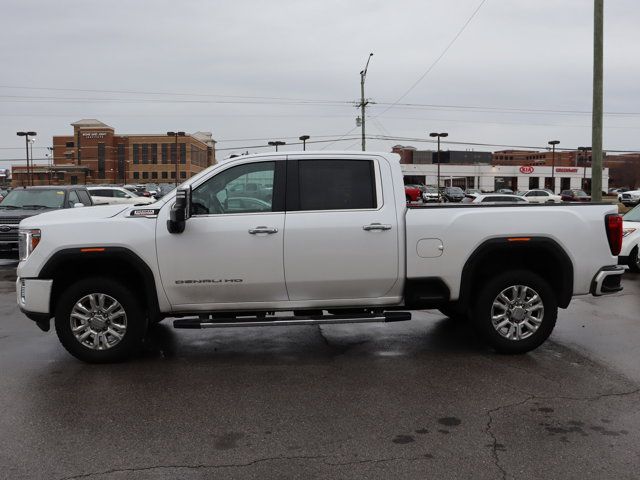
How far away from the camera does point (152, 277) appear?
557cm

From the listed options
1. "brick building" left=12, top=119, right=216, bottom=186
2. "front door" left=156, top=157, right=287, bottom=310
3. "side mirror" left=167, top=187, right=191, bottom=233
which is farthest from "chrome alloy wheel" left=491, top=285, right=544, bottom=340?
"brick building" left=12, top=119, right=216, bottom=186

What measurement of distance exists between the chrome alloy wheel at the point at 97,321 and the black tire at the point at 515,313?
3489 millimetres

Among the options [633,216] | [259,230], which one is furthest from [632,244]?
[259,230]

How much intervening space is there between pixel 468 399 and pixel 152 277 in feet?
9.87

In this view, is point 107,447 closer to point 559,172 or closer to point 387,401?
point 387,401

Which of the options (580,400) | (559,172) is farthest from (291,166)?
(559,172)

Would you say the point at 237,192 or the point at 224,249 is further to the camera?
the point at 237,192

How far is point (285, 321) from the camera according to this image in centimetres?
562

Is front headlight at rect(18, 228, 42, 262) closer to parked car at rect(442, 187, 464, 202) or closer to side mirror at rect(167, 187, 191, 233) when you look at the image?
side mirror at rect(167, 187, 191, 233)

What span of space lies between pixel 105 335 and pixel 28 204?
988cm

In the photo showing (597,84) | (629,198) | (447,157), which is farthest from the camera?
(447,157)

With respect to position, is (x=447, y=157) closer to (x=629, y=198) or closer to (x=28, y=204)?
(x=629, y=198)

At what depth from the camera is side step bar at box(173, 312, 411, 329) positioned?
556 cm

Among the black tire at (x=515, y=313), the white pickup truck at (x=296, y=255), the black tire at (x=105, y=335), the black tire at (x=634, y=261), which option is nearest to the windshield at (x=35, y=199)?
the white pickup truck at (x=296, y=255)
